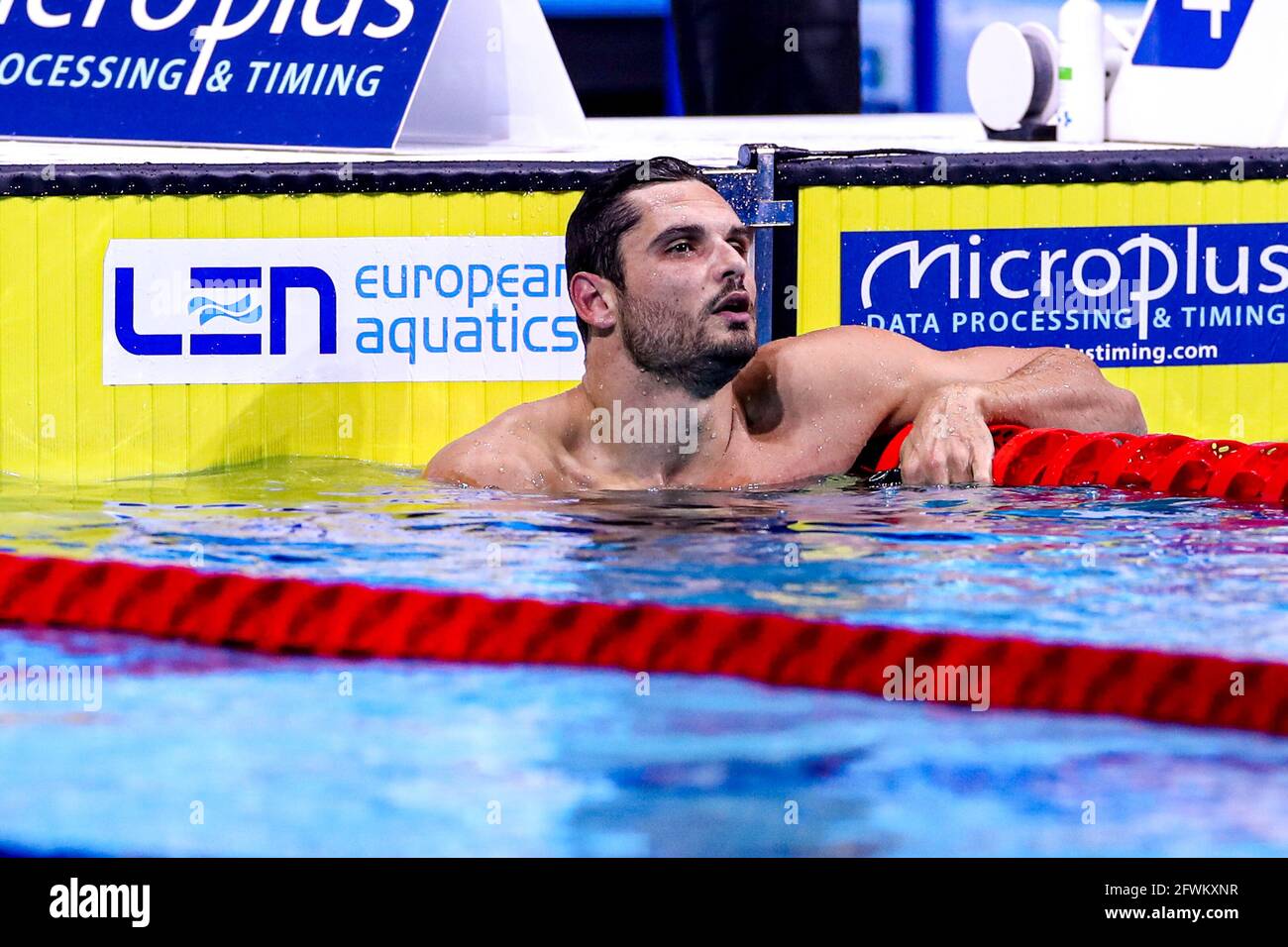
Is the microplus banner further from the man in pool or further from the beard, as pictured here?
the beard

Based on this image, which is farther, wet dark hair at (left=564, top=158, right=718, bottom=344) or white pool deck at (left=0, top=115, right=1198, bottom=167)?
white pool deck at (left=0, top=115, right=1198, bottom=167)

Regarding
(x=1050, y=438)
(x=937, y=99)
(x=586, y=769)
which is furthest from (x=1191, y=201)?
(x=937, y=99)

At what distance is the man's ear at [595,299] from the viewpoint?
3.95 meters

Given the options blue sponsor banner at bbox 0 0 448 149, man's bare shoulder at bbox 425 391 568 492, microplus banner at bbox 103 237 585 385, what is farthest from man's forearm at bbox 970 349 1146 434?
blue sponsor banner at bbox 0 0 448 149

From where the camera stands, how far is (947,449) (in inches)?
143

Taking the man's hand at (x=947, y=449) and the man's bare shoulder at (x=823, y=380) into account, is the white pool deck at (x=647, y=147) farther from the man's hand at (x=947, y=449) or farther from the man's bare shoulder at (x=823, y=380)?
the man's hand at (x=947, y=449)

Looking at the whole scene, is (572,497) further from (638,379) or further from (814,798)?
Result: (814,798)

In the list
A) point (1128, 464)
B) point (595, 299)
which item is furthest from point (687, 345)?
point (1128, 464)

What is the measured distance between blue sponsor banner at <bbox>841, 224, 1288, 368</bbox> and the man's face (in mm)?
1161

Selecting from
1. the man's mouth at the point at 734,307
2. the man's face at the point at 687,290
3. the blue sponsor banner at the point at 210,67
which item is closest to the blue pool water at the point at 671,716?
the man's face at the point at 687,290

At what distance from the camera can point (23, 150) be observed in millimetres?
5312

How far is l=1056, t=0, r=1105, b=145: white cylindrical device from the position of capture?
582cm

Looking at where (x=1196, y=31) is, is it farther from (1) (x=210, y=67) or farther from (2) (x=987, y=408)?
(1) (x=210, y=67)

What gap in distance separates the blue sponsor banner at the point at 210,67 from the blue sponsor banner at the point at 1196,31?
8.28ft
